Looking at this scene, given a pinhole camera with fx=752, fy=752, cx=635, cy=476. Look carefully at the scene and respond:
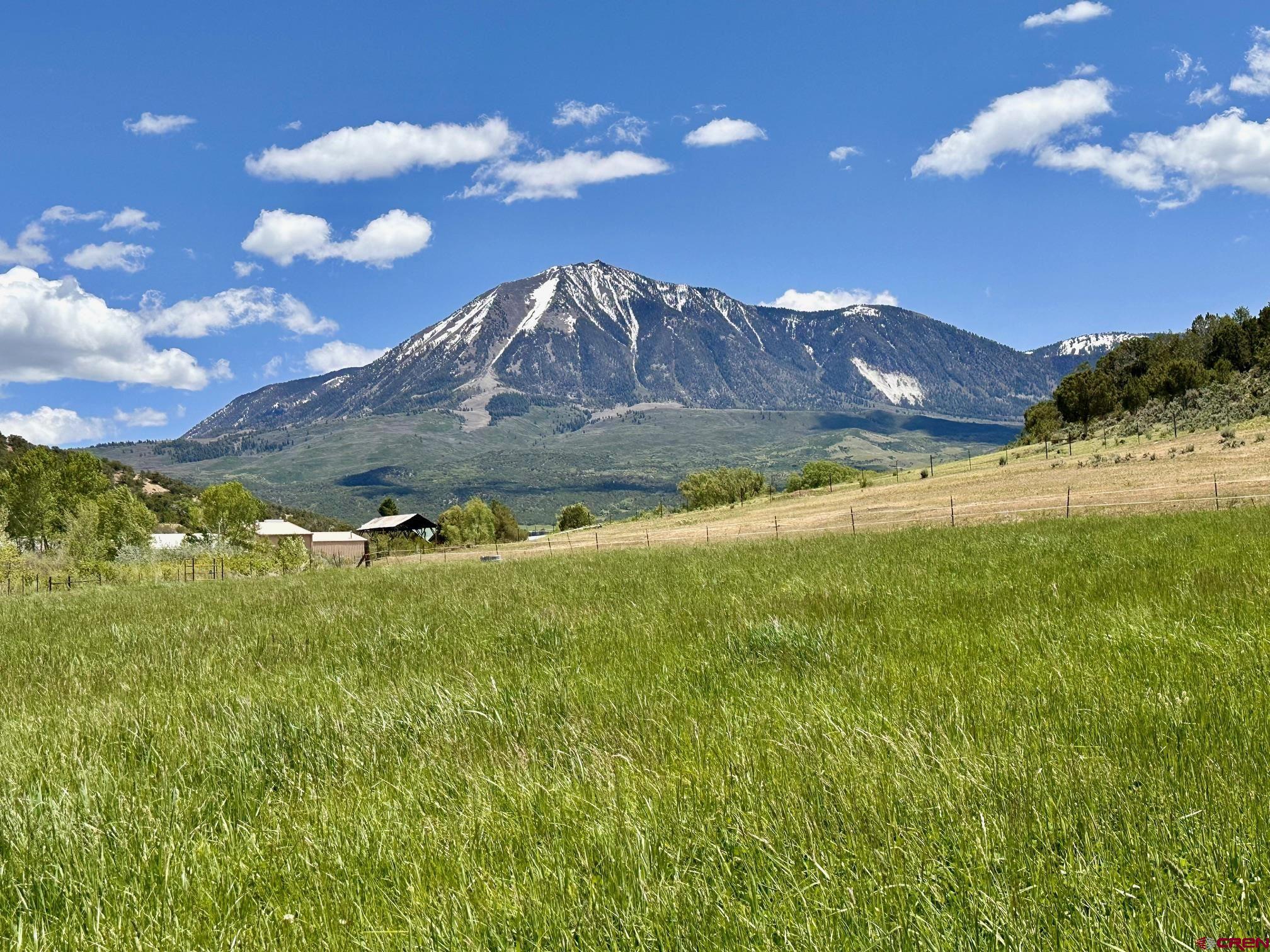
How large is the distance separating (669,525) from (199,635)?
73.8m

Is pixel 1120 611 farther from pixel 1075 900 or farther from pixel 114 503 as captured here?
pixel 114 503

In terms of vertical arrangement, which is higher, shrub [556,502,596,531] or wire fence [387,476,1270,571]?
wire fence [387,476,1270,571]

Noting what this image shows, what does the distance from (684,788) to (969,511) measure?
46.7 meters

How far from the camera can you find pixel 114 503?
Answer: 80.2 metres

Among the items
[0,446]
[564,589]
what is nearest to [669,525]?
[564,589]

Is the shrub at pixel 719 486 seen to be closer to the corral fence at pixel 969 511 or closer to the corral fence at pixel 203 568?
the corral fence at pixel 969 511

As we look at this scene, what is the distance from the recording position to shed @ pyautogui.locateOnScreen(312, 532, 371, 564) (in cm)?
14750

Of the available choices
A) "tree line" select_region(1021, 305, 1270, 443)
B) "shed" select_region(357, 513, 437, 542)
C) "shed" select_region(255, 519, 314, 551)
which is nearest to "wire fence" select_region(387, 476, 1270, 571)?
"tree line" select_region(1021, 305, 1270, 443)

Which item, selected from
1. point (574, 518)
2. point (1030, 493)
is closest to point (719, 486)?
point (574, 518)

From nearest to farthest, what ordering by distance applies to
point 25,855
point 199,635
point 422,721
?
point 25,855 < point 422,721 < point 199,635

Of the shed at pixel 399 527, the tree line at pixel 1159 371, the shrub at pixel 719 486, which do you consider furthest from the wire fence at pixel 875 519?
the shed at pixel 399 527

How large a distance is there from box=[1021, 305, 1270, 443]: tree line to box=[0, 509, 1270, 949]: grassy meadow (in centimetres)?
9060

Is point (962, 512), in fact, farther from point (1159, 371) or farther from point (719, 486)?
point (719, 486)

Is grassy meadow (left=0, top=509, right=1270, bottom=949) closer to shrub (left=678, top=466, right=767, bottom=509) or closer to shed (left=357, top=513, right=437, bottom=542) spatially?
shrub (left=678, top=466, right=767, bottom=509)
